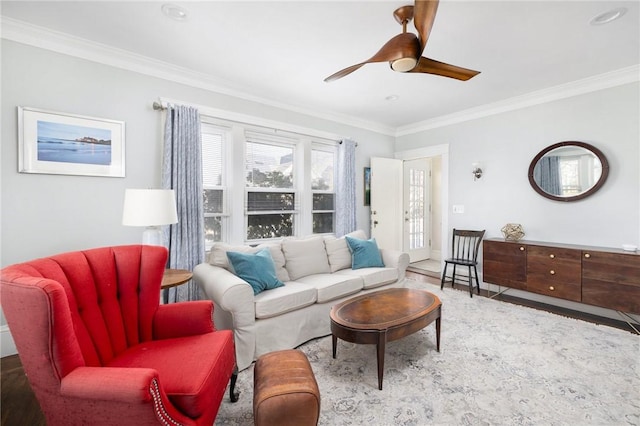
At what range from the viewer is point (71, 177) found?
258cm

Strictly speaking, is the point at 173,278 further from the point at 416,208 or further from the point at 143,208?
the point at 416,208

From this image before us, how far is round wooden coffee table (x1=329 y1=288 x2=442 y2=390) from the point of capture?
200 cm

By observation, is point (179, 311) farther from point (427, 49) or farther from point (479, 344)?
point (427, 49)

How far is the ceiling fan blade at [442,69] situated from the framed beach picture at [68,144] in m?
2.78

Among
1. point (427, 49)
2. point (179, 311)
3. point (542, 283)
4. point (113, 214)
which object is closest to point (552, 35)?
point (427, 49)

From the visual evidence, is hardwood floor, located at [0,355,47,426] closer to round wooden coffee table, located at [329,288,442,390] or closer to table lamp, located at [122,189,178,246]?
table lamp, located at [122,189,178,246]

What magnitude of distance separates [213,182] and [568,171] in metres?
4.40

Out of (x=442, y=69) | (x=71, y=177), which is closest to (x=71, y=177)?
(x=71, y=177)

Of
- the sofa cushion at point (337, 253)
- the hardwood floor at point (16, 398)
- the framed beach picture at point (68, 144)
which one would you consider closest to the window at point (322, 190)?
the sofa cushion at point (337, 253)

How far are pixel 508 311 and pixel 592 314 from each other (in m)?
0.96

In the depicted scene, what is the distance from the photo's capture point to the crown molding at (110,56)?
2.35m

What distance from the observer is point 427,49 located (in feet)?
9.04

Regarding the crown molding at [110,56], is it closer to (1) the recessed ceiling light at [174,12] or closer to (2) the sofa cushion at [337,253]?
(1) the recessed ceiling light at [174,12]

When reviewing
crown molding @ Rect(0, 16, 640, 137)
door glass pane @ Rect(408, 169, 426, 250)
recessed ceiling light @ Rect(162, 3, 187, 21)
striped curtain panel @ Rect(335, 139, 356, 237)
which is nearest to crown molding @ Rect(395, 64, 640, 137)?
crown molding @ Rect(0, 16, 640, 137)
